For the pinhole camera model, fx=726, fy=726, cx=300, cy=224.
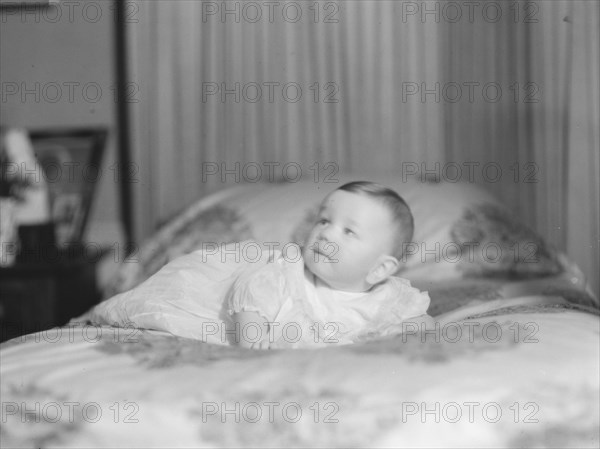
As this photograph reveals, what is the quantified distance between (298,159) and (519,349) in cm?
119

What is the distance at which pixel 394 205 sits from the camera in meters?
A: 1.30

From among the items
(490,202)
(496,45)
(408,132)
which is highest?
(496,45)

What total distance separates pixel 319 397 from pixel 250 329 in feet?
1.04

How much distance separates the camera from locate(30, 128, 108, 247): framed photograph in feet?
7.50

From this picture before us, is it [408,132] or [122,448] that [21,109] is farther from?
[122,448]

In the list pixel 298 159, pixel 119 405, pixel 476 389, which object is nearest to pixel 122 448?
pixel 119 405

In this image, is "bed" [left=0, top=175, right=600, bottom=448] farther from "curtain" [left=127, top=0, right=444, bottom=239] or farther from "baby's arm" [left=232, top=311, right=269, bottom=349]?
"curtain" [left=127, top=0, right=444, bottom=239]

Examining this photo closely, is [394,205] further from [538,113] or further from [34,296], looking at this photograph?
[34,296]

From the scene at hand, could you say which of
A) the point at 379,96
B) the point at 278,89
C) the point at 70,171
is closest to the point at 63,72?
the point at 70,171

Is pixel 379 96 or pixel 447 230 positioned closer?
pixel 447 230

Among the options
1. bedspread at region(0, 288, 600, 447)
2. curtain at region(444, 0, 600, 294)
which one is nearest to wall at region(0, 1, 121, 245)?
curtain at region(444, 0, 600, 294)

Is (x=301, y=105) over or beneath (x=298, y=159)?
over

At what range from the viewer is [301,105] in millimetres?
2074

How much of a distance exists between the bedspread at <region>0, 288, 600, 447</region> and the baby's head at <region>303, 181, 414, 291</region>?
254 mm
